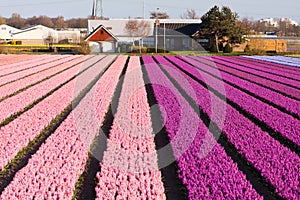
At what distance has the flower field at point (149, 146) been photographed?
5.86 m

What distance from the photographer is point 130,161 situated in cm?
688

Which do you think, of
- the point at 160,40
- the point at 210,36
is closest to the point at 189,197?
the point at 210,36

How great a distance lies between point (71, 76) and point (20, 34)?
71.1 meters

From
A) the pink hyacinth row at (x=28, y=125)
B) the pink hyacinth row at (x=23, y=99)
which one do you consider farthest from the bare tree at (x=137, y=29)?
the pink hyacinth row at (x=28, y=125)

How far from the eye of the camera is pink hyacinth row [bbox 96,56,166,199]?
5.70m

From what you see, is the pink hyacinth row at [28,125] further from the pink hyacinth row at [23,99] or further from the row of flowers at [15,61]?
the row of flowers at [15,61]

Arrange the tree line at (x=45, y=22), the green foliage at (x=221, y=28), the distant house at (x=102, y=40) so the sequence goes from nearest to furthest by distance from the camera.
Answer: the green foliage at (x=221, y=28) → the distant house at (x=102, y=40) → the tree line at (x=45, y=22)

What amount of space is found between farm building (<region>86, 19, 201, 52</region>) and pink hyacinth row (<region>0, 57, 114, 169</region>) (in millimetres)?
46661

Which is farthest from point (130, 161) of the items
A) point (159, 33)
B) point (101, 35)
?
point (159, 33)

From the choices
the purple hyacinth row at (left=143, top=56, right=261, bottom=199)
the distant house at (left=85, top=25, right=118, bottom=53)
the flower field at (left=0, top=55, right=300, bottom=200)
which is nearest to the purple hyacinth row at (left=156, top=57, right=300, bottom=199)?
the flower field at (left=0, top=55, right=300, bottom=200)

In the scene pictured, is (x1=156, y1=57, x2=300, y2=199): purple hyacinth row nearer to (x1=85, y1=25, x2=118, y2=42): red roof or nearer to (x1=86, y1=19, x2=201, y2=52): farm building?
(x1=85, y1=25, x2=118, y2=42): red roof

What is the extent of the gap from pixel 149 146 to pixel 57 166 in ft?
6.63

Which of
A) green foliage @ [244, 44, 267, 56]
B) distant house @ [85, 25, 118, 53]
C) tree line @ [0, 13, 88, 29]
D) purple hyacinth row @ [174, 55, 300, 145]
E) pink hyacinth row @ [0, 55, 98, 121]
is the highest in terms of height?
tree line @ [0, 13, 88, 29]

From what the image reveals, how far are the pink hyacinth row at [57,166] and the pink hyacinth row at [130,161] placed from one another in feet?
1.51
